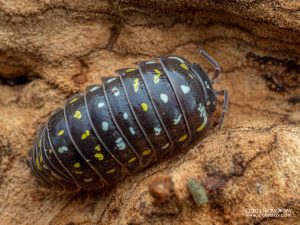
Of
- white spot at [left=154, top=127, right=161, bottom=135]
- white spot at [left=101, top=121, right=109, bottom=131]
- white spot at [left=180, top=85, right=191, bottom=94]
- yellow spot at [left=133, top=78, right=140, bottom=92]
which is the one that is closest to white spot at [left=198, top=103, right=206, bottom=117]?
white spot at [left=180, top=85, right=191, bottom=94]

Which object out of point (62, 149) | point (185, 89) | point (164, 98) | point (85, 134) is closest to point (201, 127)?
point (185, 89)

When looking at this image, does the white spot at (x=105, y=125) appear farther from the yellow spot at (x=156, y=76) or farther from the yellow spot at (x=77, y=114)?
the yellow spot at (x=156, y=76)

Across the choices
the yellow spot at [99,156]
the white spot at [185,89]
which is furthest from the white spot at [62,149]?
the white spot at [185,89]

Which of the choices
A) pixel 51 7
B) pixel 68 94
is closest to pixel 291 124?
pixel 68 94

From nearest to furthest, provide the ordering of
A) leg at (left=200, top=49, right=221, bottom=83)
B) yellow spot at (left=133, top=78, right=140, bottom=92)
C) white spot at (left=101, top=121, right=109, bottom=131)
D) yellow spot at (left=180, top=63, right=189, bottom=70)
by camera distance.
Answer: white spot at (left=101, top=121, right=109, bottom=131) < yellow spot at (left=133, top=78, right=140, bottom=92) < yellow spot at (left=180, top=63, right=189, bottom=70) < leg at (left=200, top=49, right=221, bottom=83)

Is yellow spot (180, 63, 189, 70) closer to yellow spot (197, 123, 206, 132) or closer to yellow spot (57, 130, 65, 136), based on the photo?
yellow spot (197, 123, 206, 132)

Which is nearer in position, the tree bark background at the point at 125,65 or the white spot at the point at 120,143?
the white spot at the point at 120,143

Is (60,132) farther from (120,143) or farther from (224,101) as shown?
(224,101)

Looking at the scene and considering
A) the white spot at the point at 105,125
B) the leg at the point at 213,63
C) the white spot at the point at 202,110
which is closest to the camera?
the white spot at the point at 105,125
